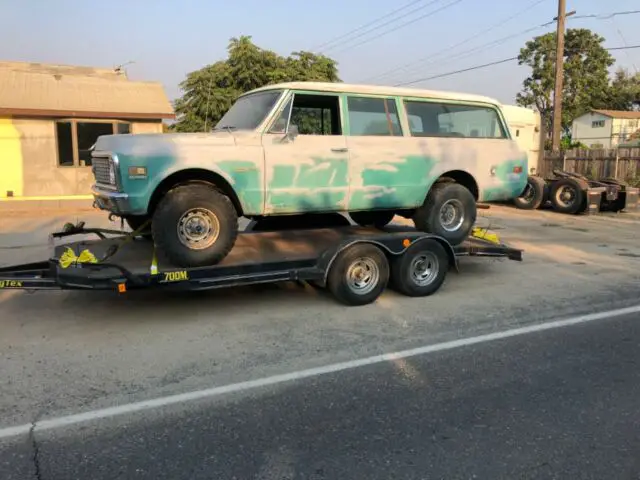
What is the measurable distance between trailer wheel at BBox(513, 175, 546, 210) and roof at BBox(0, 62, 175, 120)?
11.6 m

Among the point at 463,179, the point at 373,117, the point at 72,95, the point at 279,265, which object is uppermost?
the point at 72,95

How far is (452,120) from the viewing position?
24.8 ft

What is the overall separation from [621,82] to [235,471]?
8393 cm

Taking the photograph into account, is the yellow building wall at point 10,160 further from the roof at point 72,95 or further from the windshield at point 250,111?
the windshield at point 250,111

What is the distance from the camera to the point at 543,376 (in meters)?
4.50

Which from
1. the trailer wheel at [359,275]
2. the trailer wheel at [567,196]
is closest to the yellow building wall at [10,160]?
the trailer wheel at [359,275]

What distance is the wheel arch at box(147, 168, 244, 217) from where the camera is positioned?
18.9 feet

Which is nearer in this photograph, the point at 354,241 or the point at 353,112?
the point at 354,241

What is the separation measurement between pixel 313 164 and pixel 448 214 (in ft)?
7.26

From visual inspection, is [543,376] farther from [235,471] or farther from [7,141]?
[7,141]

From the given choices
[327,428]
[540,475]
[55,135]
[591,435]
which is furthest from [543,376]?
[55,135]

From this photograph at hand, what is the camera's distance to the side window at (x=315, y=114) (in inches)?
254

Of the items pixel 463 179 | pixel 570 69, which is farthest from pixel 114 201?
pixel 570 69

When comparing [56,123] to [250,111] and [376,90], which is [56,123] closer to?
[250,111]
